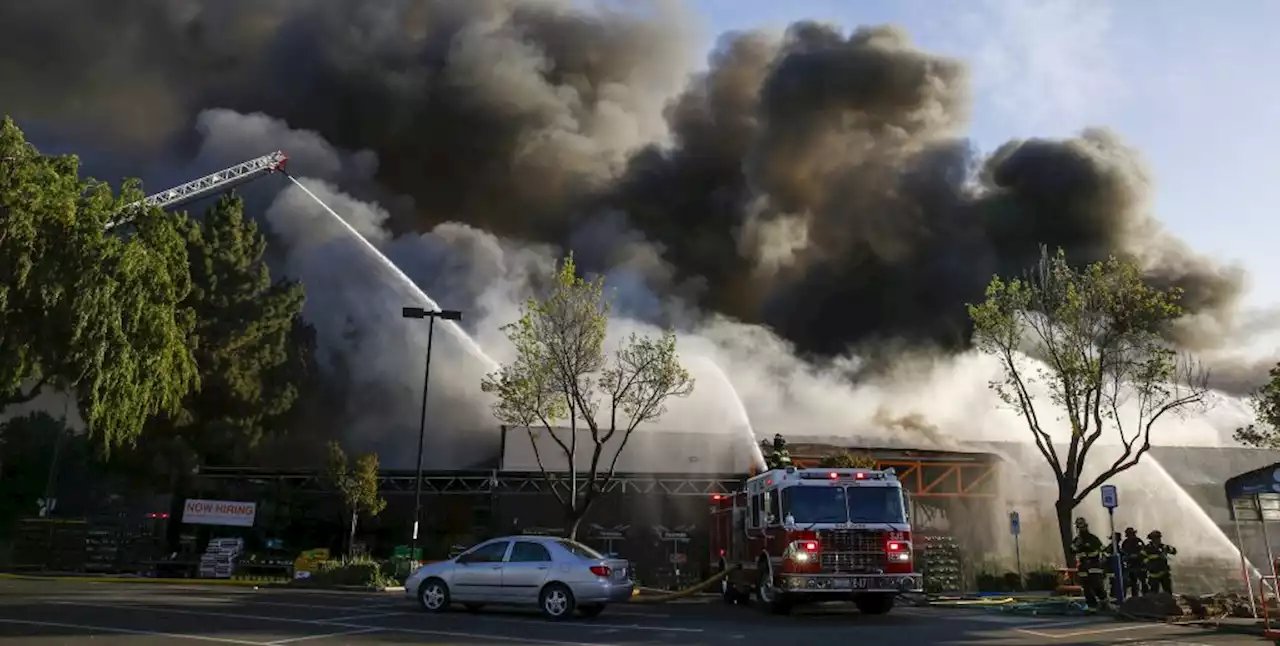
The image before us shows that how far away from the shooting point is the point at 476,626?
34.7 feet

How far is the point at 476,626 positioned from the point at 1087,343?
54.4 feet

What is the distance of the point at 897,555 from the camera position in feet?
40.8

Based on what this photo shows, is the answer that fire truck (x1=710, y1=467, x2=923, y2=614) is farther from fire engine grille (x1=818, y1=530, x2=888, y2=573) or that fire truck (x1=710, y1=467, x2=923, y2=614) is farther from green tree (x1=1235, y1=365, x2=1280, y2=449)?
green tree (x1=1235, y1=365, x2=1280, y2=449)

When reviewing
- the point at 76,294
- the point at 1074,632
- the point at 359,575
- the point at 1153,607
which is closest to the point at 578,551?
the point at 1074,632

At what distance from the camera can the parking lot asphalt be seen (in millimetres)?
9039

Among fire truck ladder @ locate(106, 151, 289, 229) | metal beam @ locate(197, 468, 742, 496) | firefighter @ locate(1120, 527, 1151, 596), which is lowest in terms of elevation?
firefighter @ locate(1120, 527, 1151, 596)

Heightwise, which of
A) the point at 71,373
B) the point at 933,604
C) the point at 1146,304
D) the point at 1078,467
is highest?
the point at 1146,304

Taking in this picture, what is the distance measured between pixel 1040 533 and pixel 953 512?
2865mm

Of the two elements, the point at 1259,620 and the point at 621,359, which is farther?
the point at 621,359

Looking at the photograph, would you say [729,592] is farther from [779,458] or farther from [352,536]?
[352,536]

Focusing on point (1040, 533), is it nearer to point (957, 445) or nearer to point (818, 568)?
point (957, 445)

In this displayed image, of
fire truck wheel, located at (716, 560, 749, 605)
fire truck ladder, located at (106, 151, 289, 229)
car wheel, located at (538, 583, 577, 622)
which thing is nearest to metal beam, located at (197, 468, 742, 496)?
fire truck wheel, located at (716, 560, 749, 605)

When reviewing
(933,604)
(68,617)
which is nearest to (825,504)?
(933,604)

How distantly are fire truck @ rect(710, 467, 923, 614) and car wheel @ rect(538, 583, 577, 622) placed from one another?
305cm
